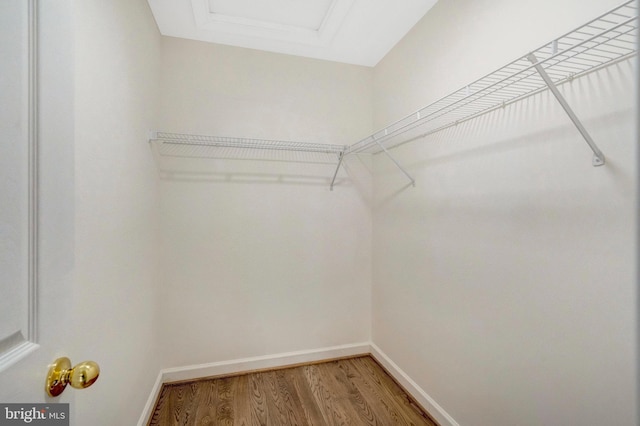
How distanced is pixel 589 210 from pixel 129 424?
2.20m

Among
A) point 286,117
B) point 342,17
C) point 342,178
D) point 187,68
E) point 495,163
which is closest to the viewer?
point 495,163

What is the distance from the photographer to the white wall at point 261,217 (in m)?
1.96

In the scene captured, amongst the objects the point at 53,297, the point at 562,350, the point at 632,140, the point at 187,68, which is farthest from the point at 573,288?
the point at 187,68

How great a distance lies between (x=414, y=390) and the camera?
181 cm

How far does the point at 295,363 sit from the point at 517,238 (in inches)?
71.7

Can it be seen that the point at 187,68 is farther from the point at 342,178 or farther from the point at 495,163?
the point at 495,163

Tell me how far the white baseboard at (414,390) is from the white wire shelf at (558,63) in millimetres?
1518

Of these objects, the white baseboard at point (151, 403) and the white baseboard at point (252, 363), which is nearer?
the white baseboard at point (151, 403)

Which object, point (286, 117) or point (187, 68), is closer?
point (187, 68)

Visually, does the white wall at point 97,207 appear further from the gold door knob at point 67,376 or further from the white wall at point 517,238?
the white wall at point 517,238

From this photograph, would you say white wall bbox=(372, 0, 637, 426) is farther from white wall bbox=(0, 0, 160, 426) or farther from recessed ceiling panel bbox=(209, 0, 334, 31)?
white wall bbox=(0, 0, 160, 426)

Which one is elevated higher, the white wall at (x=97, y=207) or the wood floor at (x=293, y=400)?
the white wall at (x=97, y=207)

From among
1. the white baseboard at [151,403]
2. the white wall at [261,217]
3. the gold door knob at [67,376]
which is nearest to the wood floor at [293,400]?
the white baseboard at [151,403]

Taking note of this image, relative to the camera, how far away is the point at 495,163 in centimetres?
128
